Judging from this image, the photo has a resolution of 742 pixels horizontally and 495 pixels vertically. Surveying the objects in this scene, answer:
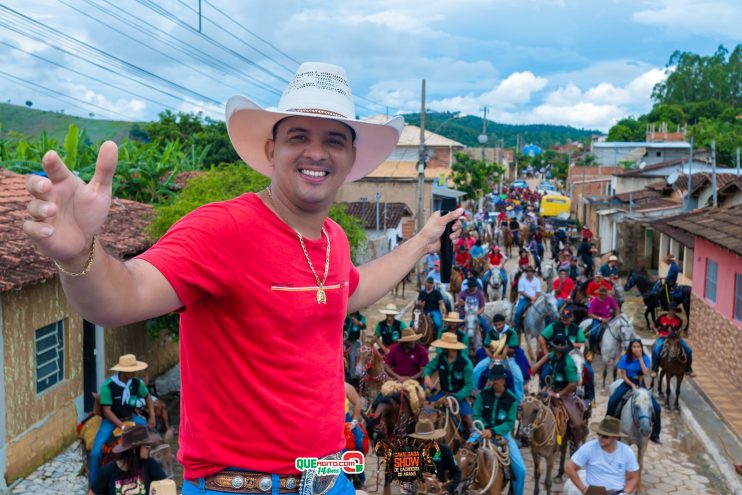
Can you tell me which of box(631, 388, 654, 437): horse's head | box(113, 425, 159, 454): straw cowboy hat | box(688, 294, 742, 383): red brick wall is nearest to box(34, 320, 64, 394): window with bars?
box(113, 425, 159, 454): straw cowboy hat

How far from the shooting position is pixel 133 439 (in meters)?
7.77

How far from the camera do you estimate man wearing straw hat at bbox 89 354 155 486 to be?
8789 millimetres

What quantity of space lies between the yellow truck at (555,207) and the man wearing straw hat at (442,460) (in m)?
44.2

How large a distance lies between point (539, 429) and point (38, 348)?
24.3 feet

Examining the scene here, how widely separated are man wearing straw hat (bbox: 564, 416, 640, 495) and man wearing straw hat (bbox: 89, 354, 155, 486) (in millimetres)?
5344

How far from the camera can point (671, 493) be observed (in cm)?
1053

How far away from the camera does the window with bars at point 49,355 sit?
36.2 feet

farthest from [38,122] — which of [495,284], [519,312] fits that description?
[519,312]

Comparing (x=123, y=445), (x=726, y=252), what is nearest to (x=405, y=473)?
(x=123, y=445)

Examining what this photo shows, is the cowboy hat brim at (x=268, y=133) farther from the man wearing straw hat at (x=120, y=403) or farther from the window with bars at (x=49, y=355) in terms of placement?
the window with bars at (x=49, y=355)

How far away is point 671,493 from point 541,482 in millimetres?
1804

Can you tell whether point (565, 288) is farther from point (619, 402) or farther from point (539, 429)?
point (539, 429)

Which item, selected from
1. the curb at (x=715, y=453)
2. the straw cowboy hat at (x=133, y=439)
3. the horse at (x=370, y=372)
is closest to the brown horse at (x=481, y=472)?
the straw cowboy hat at (x=133, y=439)

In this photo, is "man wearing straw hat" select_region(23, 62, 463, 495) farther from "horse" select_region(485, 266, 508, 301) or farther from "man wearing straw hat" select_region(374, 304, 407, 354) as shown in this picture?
"horse" select_region(485, 266, 508, 301)
